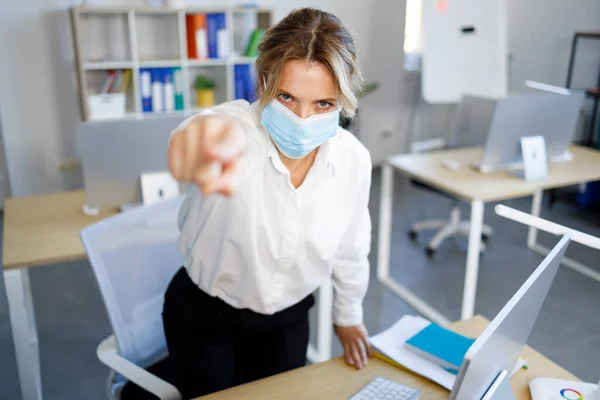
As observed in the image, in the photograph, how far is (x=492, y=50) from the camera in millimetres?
3568

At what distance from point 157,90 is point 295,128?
2.79 metres

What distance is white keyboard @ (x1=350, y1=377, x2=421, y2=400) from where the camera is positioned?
1031mm

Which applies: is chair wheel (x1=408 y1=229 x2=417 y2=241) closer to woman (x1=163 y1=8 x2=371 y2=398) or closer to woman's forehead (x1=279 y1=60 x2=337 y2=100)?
woman (x1=163 y1=8 x2=371 y2=398)

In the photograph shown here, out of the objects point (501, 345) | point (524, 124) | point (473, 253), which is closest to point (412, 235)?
point (473, 253)

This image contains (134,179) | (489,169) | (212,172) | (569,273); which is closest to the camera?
(212,172)

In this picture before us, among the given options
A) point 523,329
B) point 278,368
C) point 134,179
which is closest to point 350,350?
point 278,368

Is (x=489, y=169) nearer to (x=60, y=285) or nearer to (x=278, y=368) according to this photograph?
(x=278, y=368)

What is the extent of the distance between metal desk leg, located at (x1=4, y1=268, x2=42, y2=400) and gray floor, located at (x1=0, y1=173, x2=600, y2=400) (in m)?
0.06

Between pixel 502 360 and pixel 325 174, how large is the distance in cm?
46

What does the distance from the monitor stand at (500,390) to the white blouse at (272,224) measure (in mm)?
408

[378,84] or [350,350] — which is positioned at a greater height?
[378,84]

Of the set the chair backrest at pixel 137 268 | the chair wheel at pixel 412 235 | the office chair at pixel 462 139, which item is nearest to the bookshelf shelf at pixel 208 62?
the office chair at pixel 462 139

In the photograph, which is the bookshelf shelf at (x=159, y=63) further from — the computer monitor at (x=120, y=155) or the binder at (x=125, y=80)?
the computer monitor at (x=120, y=155)

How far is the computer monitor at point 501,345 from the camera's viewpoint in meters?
0.66
